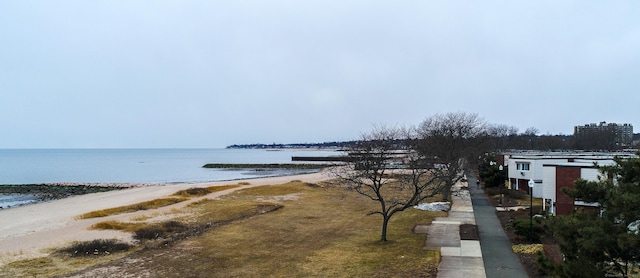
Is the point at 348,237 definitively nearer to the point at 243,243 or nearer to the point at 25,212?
the point at 243,243

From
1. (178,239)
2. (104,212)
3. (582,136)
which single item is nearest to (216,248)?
(178,239)

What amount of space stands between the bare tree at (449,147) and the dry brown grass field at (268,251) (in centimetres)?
382

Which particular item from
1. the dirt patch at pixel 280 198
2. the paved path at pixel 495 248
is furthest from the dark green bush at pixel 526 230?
the dirt patch at pixel 280 198

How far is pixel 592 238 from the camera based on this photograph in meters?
9.70

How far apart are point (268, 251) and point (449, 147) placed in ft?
88.0

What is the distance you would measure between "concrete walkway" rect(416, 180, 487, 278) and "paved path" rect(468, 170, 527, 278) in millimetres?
345

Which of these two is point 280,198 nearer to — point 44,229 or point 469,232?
point 44,229

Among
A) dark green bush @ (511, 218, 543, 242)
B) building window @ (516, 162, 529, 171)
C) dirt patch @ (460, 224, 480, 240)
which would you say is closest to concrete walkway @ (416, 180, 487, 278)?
dirt patch @ (460, 224, 480, 240)

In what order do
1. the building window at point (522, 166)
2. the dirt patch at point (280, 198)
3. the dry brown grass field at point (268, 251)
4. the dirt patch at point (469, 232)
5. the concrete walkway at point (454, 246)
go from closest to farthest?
the concrete walkway at point (454, 246), the dry brown grass field at point (268, 251), the dirt patch at point (469, 232), the building window at point (522, 166), the dirt patch at point (280, 198)

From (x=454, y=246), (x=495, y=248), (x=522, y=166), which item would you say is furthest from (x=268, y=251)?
(x=522, y=166)

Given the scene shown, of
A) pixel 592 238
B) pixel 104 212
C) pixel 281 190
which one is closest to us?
pixel 592 238

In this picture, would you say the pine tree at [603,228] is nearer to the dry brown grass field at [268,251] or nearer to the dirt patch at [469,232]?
the dry brown grass field at [268,251]

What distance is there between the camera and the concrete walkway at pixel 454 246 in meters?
17.3

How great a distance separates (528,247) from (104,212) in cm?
3420
